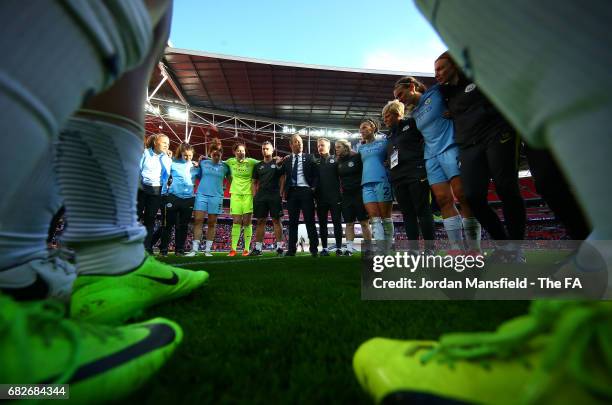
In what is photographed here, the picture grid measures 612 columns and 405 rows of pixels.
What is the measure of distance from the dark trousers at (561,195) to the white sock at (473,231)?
808mm

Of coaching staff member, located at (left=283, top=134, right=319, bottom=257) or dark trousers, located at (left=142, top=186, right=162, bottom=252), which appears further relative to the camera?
coaching staff member, located at (left=283, top=134, right=319, bottom=257)

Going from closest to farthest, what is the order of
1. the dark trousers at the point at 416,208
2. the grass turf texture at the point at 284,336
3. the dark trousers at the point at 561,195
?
the grass turf texture at the point at 284,336 < the dark trousers at the point at 561,195 < the dark trousers at the point at 416,208

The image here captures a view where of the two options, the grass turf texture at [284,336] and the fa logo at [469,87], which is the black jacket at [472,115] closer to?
the fa logo at [469,87]

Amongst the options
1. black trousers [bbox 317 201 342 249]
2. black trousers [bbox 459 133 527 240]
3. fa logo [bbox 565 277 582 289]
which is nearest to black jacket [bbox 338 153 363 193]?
black trousers [bbox 317 201 342 249]

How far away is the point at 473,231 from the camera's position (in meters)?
2.42

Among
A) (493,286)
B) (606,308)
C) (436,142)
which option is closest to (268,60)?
(436,142)

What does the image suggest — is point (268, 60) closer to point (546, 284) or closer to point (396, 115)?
point (396, 115)

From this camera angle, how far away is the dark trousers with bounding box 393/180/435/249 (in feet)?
8.94

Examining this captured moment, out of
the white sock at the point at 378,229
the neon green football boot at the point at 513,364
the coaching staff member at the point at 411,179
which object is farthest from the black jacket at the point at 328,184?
the neon green football boot at the point at 513,364

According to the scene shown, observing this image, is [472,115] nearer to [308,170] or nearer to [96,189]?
[96,189]

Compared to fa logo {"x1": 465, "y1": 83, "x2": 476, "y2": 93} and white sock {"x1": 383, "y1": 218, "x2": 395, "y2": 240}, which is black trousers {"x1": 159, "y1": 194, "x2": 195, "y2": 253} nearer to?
white sock {"x1": 383, "y1": 218, "x2": 395, "y2": 240}

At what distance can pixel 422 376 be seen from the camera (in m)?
0.35

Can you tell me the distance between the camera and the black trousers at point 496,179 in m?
1.83

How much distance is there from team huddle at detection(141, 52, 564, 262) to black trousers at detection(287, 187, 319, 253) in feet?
0.05
